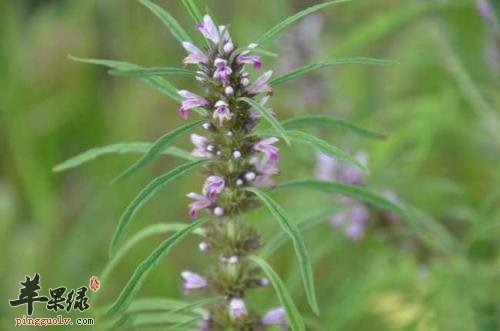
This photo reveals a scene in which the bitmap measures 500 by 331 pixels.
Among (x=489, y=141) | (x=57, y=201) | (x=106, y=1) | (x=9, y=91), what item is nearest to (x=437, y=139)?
(x=489, y=141)

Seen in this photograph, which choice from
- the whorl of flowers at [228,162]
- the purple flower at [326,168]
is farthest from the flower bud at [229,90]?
the purple flower at [326,168]

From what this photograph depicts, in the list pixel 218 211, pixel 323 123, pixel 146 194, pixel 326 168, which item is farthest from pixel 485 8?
pixel 146 194

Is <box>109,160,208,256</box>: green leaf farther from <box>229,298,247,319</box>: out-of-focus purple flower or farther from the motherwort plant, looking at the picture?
<box>229,298,247,319</box>: out-of-focus purple flower

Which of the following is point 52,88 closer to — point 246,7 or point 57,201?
point 57,201

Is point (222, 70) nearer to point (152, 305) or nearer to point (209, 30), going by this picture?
point (209, 30)

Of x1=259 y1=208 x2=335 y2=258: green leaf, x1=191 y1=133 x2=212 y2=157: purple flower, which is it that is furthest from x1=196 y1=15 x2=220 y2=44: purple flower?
x1=259 y1=208 x2=335 y2=258: green leaf
